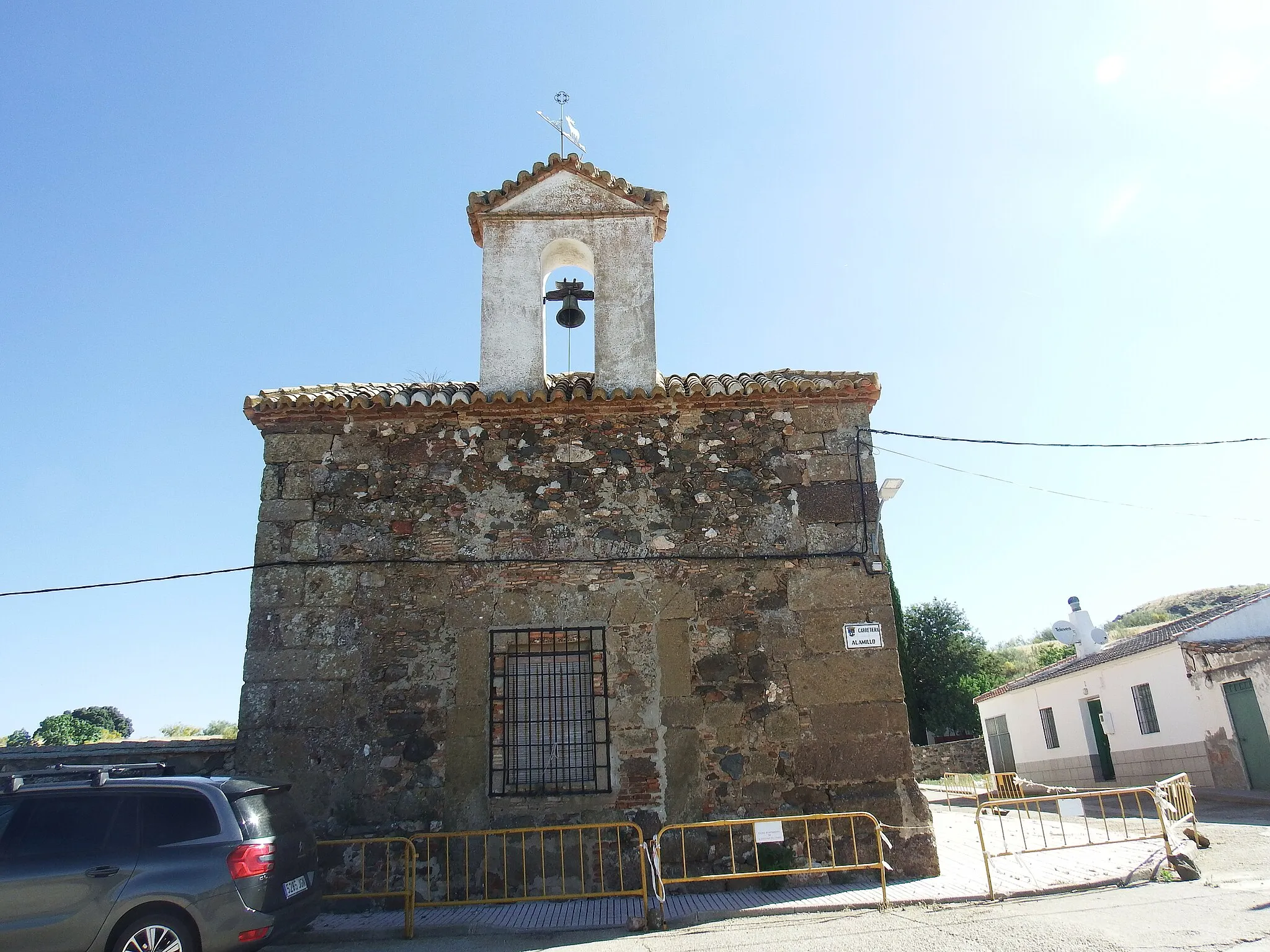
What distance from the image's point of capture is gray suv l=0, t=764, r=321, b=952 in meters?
5.11

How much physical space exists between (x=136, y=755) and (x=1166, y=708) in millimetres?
18075

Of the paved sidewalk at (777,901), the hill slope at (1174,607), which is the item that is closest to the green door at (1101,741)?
the paved sidewalk at (777,901)

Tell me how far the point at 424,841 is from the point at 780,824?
3.15 m

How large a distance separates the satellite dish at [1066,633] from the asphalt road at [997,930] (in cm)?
1885

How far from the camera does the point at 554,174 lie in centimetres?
970

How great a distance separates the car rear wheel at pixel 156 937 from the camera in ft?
16.8

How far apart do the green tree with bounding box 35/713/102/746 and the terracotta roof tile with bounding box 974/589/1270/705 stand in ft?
90.0

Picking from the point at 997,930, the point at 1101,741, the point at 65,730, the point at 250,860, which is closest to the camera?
the point at 250,860

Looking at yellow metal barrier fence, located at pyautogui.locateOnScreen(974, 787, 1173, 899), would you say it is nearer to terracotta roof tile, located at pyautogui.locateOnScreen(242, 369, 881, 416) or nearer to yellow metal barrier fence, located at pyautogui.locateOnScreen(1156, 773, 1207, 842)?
yellow metal barrier fence, located at pyautogui.locateOnScreen(1156, 773, 1207, 842)

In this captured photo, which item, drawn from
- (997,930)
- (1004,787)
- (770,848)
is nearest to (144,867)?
(770,848)

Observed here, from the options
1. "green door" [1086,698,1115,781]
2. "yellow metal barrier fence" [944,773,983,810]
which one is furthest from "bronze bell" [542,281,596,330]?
"green door" [1086,698,1115,781]

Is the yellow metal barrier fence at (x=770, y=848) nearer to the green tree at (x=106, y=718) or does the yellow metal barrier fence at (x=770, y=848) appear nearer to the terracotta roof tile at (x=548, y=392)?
the terracotta roof tile at (x=548, y=392)

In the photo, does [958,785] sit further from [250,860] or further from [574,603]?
[250,860]

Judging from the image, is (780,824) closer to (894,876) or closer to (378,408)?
(894,876)
